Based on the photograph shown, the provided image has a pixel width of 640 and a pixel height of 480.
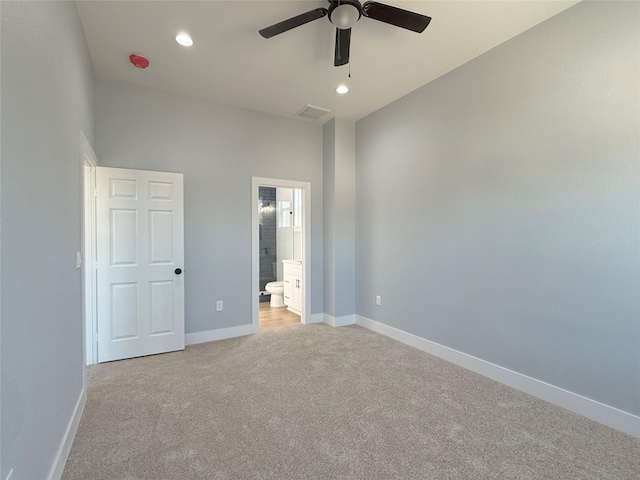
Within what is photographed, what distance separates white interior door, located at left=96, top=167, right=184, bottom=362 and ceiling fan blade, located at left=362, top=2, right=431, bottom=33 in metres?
2.49

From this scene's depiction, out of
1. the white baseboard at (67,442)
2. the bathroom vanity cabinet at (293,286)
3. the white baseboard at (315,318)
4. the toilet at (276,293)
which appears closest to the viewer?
the white baseboard at (67,442)

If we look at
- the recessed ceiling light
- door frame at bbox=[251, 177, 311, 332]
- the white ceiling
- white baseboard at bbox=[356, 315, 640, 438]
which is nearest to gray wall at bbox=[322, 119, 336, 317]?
door frame at bbox=[251, 177, 311, 332]

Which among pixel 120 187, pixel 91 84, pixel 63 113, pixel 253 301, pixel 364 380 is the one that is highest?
pixel 91 84

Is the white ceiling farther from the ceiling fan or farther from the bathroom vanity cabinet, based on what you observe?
the bathroom vanity cabinet

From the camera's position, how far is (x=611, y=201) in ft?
6.89

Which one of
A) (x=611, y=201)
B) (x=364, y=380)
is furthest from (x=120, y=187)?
(x=611, y=201)

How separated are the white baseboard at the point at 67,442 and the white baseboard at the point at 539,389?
3.06 meters

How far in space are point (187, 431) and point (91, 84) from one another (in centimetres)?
319

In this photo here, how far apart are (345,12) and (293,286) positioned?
3883mm

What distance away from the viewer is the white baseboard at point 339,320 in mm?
4312

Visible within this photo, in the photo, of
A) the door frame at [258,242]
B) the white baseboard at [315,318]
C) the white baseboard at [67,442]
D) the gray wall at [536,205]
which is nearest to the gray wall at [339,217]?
the white baseboard at [315,318]

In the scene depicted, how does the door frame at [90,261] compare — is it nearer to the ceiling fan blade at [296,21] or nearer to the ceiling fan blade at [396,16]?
the ceiling fan blade at [296,21]

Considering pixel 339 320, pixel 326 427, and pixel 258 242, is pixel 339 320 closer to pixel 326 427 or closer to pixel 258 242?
pixel 258 242

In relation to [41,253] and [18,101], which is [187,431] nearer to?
[41,253]
